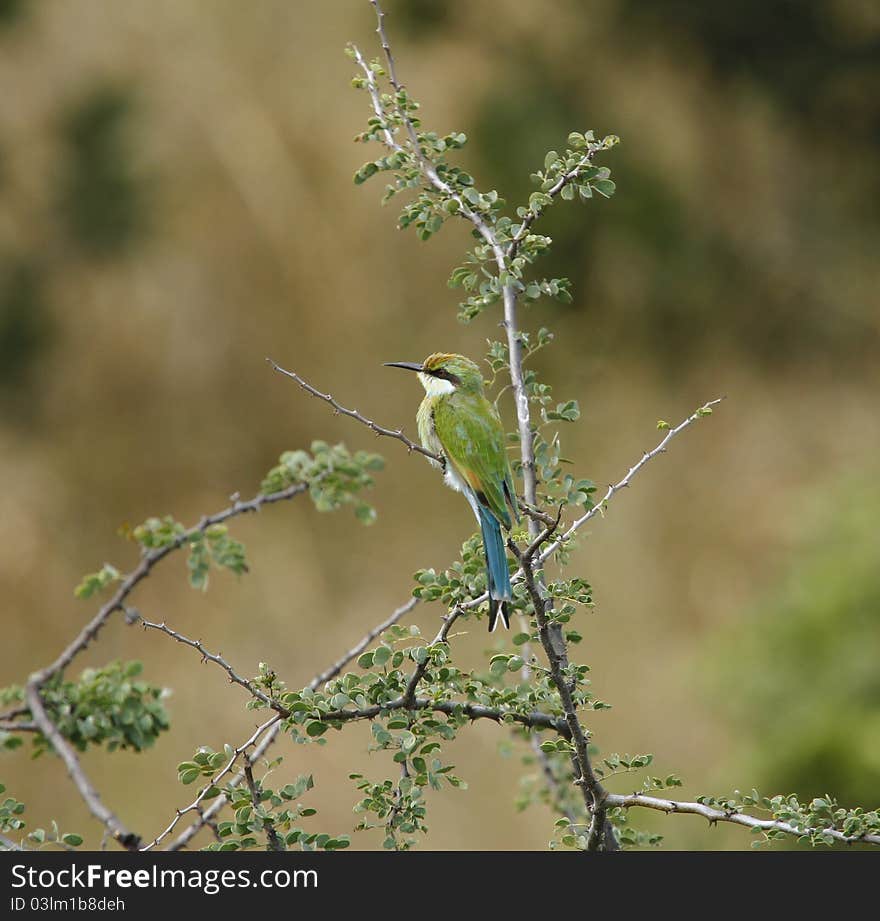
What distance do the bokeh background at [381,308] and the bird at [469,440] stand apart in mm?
3465

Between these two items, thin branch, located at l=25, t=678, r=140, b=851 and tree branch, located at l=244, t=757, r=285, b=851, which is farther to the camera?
tree branch, located at l=244, t=757, r=285, b=851

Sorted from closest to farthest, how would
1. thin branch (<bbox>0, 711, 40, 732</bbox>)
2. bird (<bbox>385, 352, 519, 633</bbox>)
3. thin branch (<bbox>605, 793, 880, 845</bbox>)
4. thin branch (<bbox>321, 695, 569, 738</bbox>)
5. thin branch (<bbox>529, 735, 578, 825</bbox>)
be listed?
thin branch (<bbox>605, 793, 880, 845</bbox>), thin branch (<bbox>321, 695, 569, 738</bbox>), thin branch (<bbox>0, 711, 40, 732</bbox>), bird (<bbox>385, 352, 519, 633</bbox>), thin branch (<bbox>529, 735, 578, 825</bbox>)

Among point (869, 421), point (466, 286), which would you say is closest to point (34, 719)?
point (466, 286)

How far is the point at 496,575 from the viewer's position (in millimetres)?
2082

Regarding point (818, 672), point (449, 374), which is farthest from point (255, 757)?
point (818, 672)

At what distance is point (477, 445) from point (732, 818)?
3.23 feet

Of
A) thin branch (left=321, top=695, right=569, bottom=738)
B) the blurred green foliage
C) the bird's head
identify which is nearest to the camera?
thin branch (left=321, top=695, right=569, bottom=738)

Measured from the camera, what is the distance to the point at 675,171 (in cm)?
799

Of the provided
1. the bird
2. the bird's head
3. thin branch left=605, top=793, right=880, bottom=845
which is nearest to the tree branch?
thin branch left=605, top=793, right=880, bottom=845

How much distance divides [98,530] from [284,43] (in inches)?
122

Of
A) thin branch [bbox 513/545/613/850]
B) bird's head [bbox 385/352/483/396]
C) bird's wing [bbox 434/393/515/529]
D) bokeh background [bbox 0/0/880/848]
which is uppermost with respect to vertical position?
bokeh background [bbox 0/0/880/848]

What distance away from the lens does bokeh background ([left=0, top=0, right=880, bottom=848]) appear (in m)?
6.81

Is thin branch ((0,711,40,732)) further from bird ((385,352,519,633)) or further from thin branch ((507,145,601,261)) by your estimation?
thin branch ((507,145,601,261))

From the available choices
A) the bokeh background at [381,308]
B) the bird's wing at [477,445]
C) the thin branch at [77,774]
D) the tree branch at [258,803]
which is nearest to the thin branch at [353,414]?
the bird's wing at [477,445]
